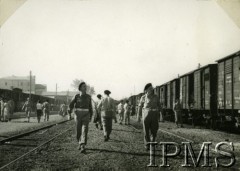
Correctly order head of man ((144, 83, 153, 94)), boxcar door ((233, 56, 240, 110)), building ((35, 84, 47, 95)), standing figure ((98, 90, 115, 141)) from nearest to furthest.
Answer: head of man ((144, 83, 153, 94)) < standing figure ((98, 90, 115, 141)) < boxcar door ((233, 56, 240, 110)) < building ((35, 84, 47, 95))

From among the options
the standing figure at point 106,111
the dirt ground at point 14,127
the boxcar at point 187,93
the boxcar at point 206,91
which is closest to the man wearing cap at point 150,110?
the standing figure at point 106,111

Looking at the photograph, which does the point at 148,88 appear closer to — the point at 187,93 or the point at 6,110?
the point at 187,93

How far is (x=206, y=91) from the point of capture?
17.6 metres

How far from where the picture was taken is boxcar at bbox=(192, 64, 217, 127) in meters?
17.0

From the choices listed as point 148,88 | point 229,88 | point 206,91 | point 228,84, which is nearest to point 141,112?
point 148,88

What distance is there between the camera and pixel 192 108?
2067 centimetres

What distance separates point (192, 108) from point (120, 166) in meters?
14.3

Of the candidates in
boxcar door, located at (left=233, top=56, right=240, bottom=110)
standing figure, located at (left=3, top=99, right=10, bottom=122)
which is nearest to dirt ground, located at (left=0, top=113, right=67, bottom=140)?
standing figure, located at (left=3, top=99, right=10, bottom=122)

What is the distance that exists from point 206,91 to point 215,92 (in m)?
0.66

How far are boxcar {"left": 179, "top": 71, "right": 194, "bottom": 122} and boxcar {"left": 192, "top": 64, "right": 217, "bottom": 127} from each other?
113 cm

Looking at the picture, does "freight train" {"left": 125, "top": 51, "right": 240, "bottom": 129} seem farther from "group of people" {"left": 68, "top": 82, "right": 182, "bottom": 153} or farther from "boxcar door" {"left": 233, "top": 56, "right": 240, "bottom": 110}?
"group of people" {"left": 68, "top": 82, "right": 182, "bottom": 153}

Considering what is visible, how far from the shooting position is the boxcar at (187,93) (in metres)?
21.3

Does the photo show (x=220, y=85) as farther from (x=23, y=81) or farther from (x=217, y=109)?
(x=23, y=81)

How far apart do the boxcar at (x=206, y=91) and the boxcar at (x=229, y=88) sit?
0.95 meters
